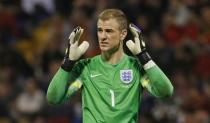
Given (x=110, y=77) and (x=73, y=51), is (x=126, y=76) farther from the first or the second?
(x=73, y=51)

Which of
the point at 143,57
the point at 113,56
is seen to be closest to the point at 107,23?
the point at 113,56

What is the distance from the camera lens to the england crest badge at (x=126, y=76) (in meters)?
7.20

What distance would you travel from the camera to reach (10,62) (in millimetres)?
13727

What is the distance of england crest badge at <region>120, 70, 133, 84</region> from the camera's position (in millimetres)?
7195

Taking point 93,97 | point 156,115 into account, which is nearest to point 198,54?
point 156,115

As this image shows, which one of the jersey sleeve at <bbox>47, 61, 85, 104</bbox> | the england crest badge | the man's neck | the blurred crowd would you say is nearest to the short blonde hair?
the man's neck

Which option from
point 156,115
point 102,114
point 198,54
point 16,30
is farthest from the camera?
point 16,30

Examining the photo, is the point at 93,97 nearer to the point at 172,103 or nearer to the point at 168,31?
the point at 172,103

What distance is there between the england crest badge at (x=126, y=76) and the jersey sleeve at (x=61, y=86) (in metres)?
0.41

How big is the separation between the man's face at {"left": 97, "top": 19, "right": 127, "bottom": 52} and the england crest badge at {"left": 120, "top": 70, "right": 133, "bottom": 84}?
25 cm

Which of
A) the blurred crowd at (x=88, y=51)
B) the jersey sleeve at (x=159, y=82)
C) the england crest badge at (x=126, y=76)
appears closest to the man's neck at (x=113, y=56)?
the england crest badge at (x=126, y=76)

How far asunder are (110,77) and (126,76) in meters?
0.15

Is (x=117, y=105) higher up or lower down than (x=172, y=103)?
higher up

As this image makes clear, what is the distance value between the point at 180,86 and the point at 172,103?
1.50 ft
